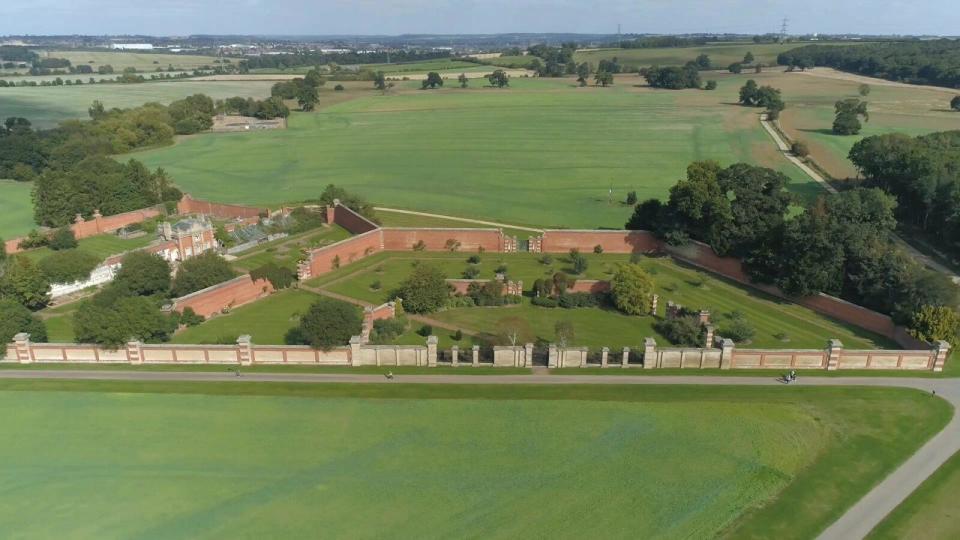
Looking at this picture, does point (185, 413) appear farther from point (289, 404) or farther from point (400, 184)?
point (400, 184)

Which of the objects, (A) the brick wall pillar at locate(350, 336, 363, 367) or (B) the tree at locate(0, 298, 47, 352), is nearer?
(A) the brick wall pillar at locate(350, 336, 363, 367)

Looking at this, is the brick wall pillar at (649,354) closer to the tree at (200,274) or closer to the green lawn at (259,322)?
the green lawn at (259,322)

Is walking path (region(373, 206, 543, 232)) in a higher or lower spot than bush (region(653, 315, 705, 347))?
higher

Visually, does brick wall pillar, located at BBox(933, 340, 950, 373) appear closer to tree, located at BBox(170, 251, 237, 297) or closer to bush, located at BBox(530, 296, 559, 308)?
bush, located at BBox(530, 296, 559, 308)

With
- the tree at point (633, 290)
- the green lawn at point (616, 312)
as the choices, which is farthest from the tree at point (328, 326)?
the tree at point (633, 290)

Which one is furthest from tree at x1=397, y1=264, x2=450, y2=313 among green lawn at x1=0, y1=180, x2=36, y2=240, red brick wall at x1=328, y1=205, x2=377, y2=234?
green lawn at x1=0, y1=180, x2=36, y2=240

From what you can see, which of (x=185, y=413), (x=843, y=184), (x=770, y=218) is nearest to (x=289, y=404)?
(x=185, y=413)

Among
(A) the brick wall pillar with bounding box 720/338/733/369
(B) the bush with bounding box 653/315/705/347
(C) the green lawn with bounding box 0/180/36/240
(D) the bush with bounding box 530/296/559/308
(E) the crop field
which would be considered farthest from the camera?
(E) the crop field
